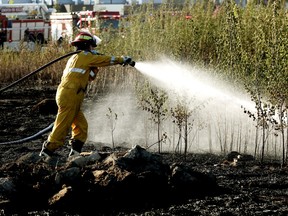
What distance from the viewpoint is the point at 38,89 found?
17.6 metres

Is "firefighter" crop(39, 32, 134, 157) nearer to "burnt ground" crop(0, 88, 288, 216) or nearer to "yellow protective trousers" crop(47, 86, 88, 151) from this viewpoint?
"yellow protective trousers" crop(47, 86, 88, 151)

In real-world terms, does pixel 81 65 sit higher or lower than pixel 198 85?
higher

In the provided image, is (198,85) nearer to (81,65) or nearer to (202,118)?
(202,118)

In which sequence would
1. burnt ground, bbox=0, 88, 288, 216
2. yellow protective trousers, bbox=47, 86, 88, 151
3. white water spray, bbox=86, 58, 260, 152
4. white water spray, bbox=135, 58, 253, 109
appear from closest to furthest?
burnt ground, bbox=0, 88, 288, 216, yellow protective trousers, bbox=47, 86, 88, 151, white water spray, bbox=86, 58, 260, 152, white water spray, bbox=135, 58, 253, 109

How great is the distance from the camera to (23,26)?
126 feet

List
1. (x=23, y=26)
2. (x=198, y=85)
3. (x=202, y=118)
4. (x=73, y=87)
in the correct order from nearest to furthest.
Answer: (x=73, y=87), (x=198, y=85), (x=202, y=118), (x=23, y=26)

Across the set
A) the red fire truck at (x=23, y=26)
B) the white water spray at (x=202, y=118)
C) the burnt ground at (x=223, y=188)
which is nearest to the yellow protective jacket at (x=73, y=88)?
the burnt ground at (x=223, y=188)

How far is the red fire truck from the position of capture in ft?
121

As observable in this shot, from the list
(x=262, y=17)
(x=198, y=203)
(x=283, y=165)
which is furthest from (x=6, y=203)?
(x=262, y=17)

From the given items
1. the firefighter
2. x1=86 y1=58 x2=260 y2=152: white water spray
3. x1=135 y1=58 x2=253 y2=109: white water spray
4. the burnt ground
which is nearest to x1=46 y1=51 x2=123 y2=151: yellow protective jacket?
the firefighter

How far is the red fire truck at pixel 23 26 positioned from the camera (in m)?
36.9

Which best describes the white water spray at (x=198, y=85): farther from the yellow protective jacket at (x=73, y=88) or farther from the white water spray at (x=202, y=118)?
the yellow protective jacket at (x=73, y=88)

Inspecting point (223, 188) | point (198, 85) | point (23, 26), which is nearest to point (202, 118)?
point (198, 85)

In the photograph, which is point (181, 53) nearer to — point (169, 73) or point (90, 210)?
point (169, 73)
